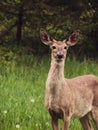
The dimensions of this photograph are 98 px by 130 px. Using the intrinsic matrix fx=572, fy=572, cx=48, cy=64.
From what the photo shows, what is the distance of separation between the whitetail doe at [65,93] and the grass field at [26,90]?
0.70 meters

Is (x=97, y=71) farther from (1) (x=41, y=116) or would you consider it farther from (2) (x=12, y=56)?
(1) (x=41, y=116)

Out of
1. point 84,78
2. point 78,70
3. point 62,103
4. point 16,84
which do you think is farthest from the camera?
point 78,70

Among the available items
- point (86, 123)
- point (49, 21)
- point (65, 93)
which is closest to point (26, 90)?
point (86, 123)

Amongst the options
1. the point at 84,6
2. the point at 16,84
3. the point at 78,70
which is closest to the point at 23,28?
the point at 84,6

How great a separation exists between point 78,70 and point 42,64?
1125 millimetres

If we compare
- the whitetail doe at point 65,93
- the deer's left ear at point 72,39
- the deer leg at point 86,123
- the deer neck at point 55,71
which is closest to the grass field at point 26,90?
the deer leg at point 86,123

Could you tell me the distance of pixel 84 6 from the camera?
54.3 feet

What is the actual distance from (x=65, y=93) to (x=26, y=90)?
3222 millimetres

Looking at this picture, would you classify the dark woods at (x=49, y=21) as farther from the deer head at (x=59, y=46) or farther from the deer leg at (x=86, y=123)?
the deer head at (x=59, y=46)

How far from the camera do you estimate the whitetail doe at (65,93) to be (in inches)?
315

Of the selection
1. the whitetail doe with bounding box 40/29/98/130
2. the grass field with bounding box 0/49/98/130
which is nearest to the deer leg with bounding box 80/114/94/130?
the grass field with bounding box 0/49/98/130

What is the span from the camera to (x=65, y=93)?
320 inches

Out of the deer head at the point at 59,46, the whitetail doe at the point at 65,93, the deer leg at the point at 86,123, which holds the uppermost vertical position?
the deer head at the point at 59,46

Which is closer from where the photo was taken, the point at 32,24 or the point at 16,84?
the point at 16,84
